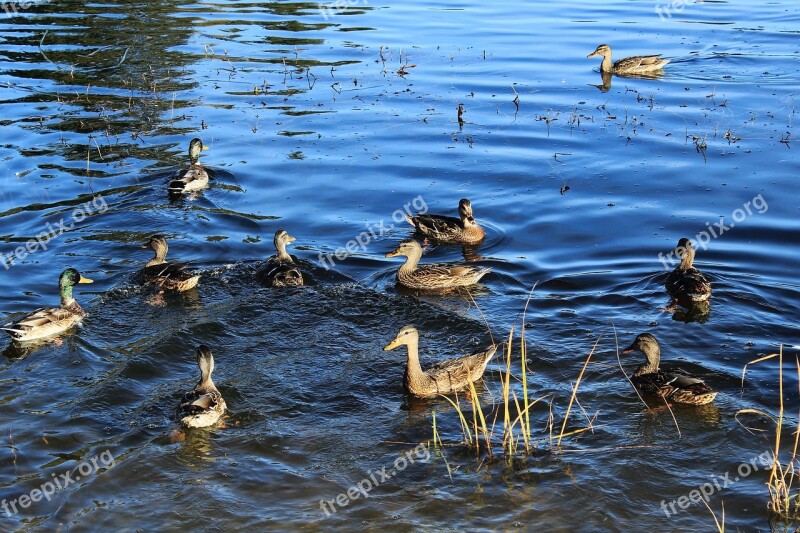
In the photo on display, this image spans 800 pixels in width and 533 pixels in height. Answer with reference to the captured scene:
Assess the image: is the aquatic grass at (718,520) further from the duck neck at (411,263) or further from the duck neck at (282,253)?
the duck neck at (282,253)

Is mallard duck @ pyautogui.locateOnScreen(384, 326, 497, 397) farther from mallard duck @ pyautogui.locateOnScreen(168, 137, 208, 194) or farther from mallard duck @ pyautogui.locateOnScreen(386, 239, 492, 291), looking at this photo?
mallard duck @ pyautogui.locateOnScreen(168, 137, 208, 194)

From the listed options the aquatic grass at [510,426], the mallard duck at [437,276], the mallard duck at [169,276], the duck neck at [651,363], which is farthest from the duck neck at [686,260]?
the mallard duck at [169,276]

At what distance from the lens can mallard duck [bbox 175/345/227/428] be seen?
29.4 ft

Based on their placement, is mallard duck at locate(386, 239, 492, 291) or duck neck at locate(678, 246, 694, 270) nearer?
duck neck at locate(678, 246, 694, 270)

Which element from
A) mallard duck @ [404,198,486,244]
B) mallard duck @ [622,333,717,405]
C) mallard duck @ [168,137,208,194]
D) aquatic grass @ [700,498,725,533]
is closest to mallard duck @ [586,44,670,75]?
mallard duck @ [404,198,486,244]

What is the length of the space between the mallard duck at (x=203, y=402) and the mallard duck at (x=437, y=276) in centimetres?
366

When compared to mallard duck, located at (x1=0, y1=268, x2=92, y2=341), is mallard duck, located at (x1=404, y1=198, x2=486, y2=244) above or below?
above

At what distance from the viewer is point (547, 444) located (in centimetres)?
878

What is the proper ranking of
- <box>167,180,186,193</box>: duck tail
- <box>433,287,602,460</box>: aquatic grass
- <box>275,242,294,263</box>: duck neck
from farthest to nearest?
<box>167,180,186,193</box>: duck tail → <box>275,242,294,263</box>: duck neck → <box>433,287,602,460</box>: aquatic grass

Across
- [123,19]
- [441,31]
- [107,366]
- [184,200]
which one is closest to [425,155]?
[184,200]

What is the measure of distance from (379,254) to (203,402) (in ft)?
16.6

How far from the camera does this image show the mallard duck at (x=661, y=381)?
9.35 meters

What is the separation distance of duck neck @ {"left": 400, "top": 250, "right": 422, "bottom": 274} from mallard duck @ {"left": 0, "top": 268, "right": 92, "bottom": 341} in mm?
4021

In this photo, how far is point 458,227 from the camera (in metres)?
13.8
